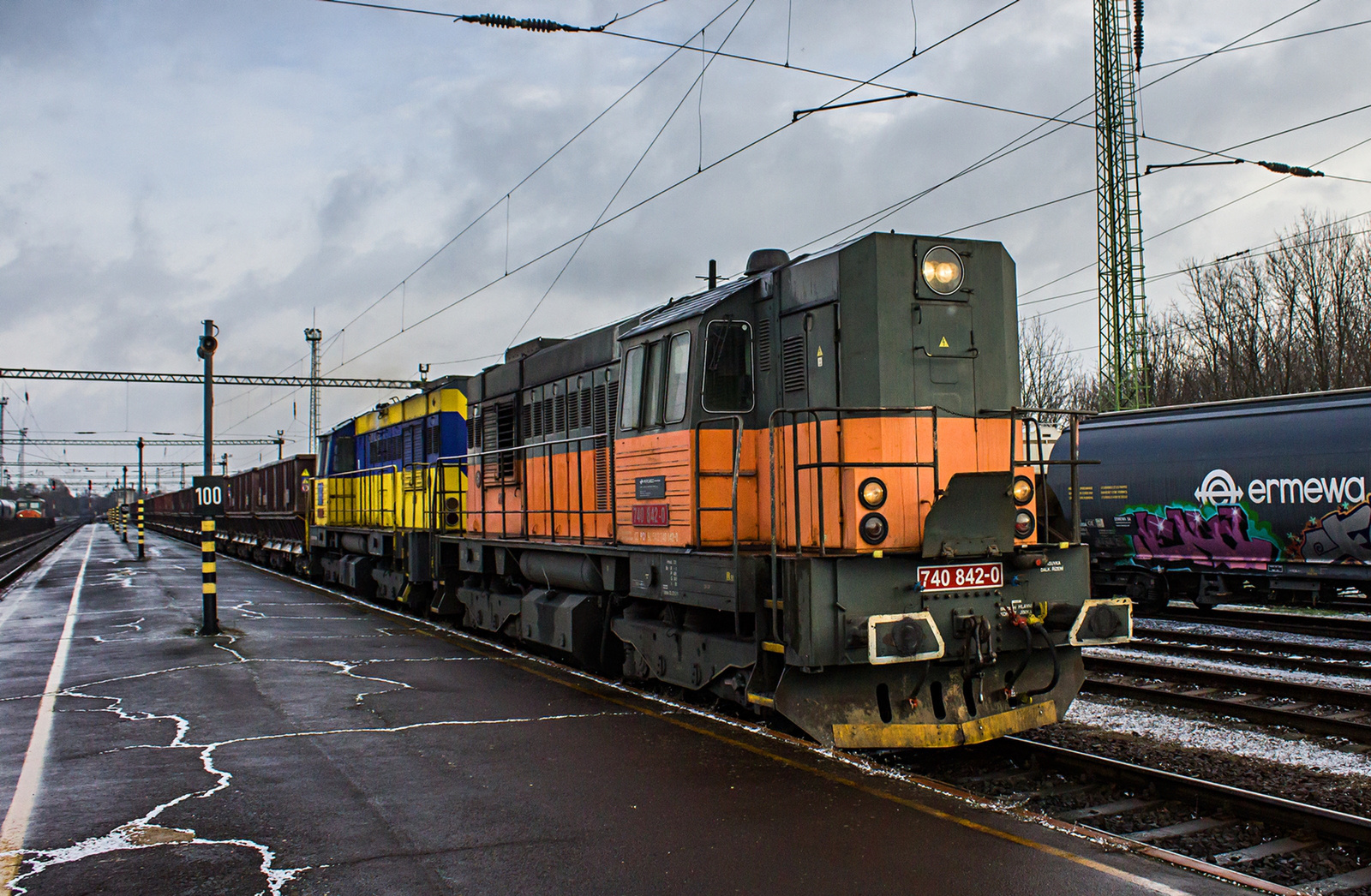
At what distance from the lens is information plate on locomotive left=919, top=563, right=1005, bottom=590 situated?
682cm

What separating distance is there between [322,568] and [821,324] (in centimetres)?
1865

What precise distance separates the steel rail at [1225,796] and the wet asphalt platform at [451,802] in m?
1.29

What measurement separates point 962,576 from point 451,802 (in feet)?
12.2

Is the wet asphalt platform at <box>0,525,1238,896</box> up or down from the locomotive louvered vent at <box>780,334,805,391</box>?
down

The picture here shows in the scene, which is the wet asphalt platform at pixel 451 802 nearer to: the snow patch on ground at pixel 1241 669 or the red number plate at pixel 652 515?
the red number plate at pixel 652 515

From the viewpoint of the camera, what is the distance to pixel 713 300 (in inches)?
308

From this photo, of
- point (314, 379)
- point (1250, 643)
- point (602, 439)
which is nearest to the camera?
point (602, 439)

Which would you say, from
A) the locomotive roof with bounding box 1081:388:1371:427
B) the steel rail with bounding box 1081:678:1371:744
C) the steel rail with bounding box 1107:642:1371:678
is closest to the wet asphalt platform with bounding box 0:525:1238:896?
the steel rail with bounding box 1081:678:1371:744

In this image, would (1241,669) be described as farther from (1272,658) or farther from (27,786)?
(27,786)

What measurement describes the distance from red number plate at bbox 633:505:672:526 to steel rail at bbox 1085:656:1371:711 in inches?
220

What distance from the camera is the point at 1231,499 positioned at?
14.9 meters

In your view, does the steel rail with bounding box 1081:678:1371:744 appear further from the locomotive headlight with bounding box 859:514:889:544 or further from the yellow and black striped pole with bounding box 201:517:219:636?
the yellow and black striped pole with bounding box 201:517:219:636

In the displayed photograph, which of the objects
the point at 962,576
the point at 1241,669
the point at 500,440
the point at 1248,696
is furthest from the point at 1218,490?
the point at 500,440

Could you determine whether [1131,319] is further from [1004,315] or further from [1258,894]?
[1258,894]
